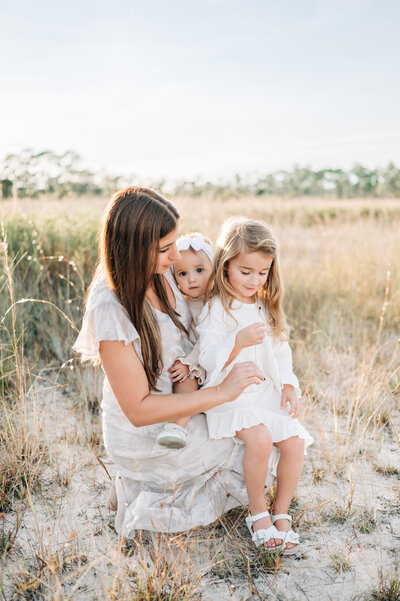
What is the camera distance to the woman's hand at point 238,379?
208 cm

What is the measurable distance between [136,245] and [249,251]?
1.76 feet

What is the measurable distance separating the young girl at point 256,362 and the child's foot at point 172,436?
0.56ft

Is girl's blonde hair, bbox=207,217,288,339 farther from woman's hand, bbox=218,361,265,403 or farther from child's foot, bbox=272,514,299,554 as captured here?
child's foot, bbox=272,514,299,554

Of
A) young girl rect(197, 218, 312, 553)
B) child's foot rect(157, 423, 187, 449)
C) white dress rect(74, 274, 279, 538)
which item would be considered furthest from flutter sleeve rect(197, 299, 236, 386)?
child's foot rect(157, 423, 187, 449)

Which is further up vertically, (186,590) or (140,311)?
(140,311)

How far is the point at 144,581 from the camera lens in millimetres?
1856

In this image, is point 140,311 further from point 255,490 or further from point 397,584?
point 397,584

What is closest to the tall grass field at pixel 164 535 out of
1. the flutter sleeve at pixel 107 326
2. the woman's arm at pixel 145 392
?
the woman's arm at pixel 145 392

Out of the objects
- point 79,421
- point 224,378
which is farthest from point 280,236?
point 224,378

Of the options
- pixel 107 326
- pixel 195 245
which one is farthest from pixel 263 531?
pixel 195 245

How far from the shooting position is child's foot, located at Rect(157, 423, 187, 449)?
2.04 m

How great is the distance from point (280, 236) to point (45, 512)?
646cm

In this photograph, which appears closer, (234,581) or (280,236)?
(234,581)

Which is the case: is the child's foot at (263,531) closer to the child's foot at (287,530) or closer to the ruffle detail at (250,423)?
the child's foot at (287,530)
